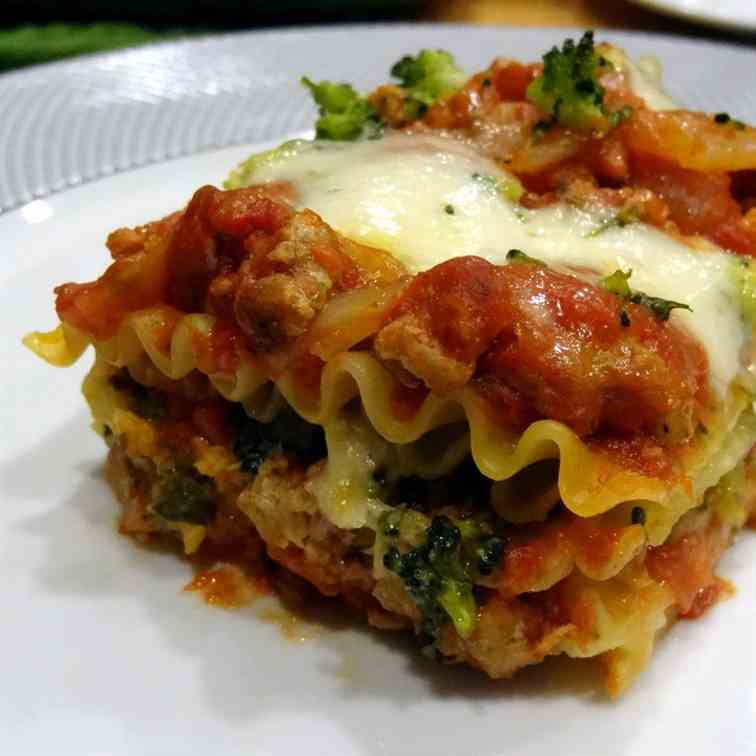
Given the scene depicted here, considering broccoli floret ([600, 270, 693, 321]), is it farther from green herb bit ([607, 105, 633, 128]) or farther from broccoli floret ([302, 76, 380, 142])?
broccoli floret ([302, 76, 380, 142])

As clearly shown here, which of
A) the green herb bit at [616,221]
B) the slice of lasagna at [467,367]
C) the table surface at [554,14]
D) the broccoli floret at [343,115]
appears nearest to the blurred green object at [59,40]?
the table surface at [554,14]

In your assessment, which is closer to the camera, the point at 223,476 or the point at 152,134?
the point at 223,476

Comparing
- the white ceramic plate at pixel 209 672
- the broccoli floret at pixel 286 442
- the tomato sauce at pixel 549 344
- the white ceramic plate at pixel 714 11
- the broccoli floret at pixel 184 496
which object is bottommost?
the white ceramic plate at pixel 209 672

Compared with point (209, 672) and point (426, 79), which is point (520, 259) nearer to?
point (426, 79)

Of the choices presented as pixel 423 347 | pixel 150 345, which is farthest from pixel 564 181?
pixel 150 345

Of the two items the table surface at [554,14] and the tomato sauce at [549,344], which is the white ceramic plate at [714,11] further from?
the tomato sauce at [549,344]

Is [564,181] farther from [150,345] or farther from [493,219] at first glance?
[150,345]
